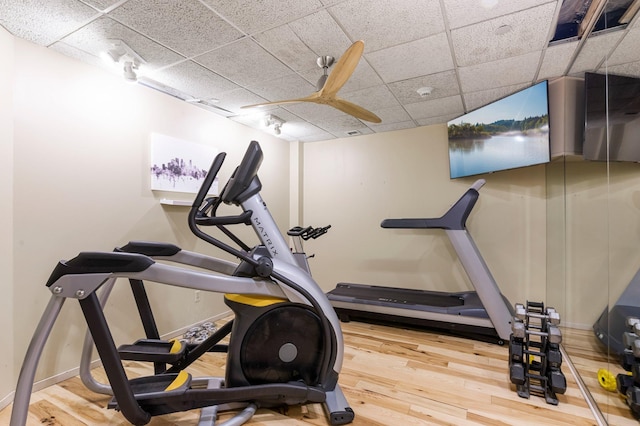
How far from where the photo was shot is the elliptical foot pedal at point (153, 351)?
1858mm

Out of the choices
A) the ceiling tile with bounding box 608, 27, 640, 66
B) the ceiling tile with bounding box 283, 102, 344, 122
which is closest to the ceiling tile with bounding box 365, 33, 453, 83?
the ceiling tile with bounding box 283, 102, 344, 122

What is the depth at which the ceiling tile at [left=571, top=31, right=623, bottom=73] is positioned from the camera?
1.99 m

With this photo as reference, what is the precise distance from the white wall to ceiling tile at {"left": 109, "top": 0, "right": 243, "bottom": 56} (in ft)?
2.64

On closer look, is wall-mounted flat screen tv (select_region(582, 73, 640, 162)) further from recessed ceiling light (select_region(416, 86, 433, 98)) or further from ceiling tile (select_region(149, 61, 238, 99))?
ceiling tile (select_region(149, 61, 238, 99))

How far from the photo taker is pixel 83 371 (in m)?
1.90

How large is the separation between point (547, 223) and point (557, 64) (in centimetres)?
166

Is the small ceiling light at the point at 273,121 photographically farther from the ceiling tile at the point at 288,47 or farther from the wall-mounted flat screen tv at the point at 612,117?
the wall-mounted flat screen tv at the point at 612,117

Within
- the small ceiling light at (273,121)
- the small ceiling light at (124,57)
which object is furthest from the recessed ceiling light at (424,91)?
the small ceiling light at (124,57)

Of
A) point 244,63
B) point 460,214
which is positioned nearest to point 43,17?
point 244,63

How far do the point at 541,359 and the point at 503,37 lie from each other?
7.36ft

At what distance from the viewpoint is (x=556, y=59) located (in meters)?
2.29

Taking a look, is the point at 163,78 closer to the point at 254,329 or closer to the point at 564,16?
the point at 254,329

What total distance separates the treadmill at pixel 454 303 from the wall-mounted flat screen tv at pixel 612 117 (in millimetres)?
891

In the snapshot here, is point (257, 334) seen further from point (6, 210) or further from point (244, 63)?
point (244, 63)
